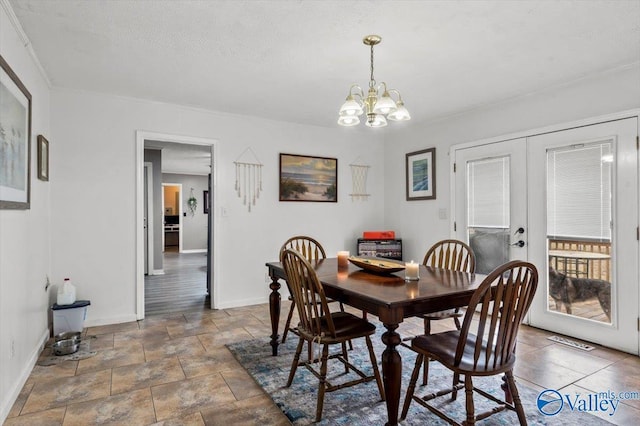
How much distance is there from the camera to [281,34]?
7.94 feet

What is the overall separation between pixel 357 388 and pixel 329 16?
7.48ft

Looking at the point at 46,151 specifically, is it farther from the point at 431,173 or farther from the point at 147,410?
the point at 431,173

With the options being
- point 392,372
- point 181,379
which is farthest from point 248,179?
point 392,372

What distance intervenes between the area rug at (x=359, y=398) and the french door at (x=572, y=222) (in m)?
1.34

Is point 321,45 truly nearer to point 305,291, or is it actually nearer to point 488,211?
point 305,291

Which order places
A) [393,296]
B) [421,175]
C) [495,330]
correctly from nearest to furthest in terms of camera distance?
[495,330] → [393,296] → [421,175]

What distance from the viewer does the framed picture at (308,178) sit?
4734 mm

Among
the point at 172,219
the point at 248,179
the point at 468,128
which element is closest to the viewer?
the point at 468,128

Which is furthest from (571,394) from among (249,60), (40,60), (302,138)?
(40,60)

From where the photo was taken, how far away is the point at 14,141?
7.43 ft

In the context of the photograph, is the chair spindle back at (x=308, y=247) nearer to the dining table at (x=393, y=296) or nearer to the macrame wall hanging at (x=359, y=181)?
the dining table at (x=393, y=296)

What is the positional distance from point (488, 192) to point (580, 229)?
0.98 m

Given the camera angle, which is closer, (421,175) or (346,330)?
(346,330)

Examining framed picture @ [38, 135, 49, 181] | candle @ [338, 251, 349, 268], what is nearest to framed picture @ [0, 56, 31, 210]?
framed picture @ [38, 135, 49, 181]
